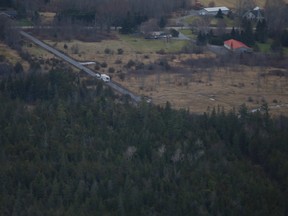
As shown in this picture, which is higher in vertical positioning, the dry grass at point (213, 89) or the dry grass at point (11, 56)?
the dry grass at point (11, 56)

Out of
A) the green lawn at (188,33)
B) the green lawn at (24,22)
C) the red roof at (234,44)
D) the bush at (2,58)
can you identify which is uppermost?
the green lawn at (24,22)

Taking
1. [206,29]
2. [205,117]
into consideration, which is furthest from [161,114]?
[206,29]

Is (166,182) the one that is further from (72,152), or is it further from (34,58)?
(34,58)

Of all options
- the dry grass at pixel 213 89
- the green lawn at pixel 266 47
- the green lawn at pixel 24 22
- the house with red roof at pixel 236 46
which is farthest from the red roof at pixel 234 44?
the green lawn at pixel 24 22

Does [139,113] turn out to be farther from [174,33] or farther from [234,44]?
[174,33]

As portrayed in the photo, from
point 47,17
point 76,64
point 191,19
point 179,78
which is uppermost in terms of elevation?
point 191,19

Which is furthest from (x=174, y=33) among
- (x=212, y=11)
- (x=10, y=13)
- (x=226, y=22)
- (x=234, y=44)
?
(x=10, y=13)

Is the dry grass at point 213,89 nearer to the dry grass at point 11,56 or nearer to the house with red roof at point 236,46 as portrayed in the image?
the house with red roof at point 236,46

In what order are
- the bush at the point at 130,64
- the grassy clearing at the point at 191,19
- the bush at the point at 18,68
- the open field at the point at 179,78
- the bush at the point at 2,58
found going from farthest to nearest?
the grassy clearing at the point at 191,19 → the bush at the point at 130,64 → the bush at the point at 2,58 → the bush at the point at 18,68 → the open field at the point at 179,78
